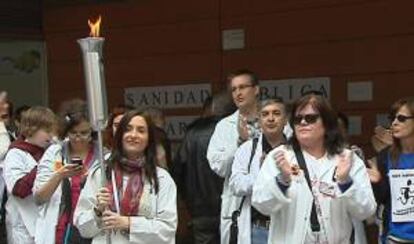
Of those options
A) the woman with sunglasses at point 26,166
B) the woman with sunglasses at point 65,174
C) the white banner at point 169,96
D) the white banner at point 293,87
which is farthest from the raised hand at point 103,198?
the white banner at point 169,96

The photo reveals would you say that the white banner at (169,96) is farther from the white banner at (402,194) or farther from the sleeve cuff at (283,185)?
the sleeve cuff at (283,185)

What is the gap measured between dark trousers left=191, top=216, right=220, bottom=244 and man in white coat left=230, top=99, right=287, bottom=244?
1.32m

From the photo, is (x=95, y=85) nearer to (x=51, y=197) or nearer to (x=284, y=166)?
(x=284, y=166)

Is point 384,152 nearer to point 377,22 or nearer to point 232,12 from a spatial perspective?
point 377,22

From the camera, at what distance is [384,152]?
5348 mm

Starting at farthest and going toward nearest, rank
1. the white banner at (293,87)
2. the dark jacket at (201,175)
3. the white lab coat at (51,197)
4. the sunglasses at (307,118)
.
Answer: the white banner at (293,87) → the dark jacket at (201,175) → the white lab coat at (51,197) → the sunglasses at (307,118)

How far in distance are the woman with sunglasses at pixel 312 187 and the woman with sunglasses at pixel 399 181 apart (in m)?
0.68

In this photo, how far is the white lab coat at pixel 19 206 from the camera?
6.40m

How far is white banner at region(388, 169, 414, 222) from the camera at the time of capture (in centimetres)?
507

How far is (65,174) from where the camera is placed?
5438 mm

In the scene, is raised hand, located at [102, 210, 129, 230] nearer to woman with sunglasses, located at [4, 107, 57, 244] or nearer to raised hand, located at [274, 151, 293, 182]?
raised hand, located at [274, 151, 293, 182]

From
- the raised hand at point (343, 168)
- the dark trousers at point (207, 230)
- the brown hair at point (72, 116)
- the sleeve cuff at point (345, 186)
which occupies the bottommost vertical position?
the dark trousers at point (207, 230)

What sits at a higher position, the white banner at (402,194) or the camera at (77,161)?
the camera at (77,161)

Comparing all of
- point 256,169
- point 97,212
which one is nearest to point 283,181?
point 256,169
